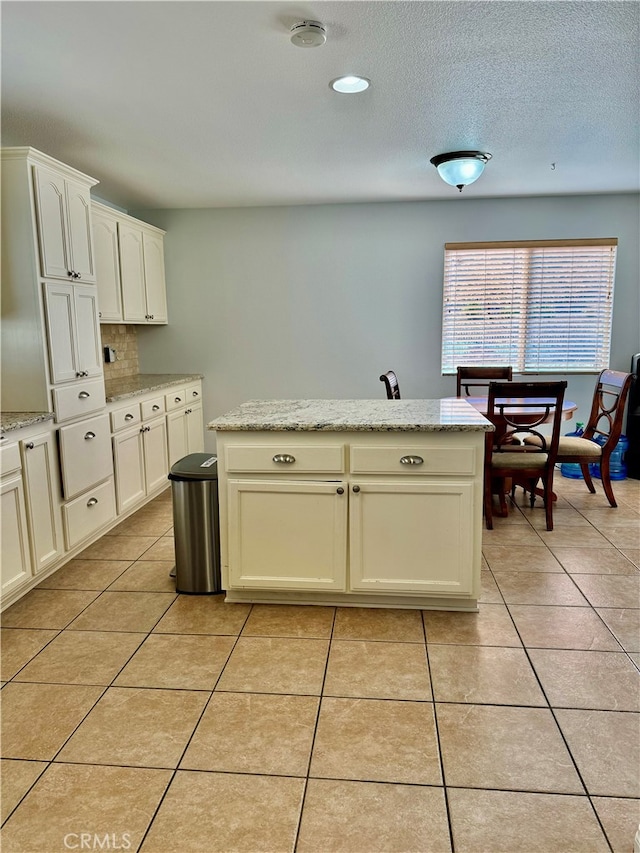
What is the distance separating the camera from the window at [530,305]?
196 inches

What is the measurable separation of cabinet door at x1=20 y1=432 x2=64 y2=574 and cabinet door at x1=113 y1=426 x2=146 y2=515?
2.33ft

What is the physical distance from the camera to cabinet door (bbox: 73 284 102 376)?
3.30 metres

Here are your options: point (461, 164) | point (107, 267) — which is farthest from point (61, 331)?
point (461, 164)

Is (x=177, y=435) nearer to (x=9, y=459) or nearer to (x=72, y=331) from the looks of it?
(x=72, y=331)

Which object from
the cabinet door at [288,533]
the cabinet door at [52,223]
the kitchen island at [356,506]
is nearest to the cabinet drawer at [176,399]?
the cabinet door at [52,223]

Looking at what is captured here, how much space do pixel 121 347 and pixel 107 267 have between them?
104cm

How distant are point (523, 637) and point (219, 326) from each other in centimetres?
383

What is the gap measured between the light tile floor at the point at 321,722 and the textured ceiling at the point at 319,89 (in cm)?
234

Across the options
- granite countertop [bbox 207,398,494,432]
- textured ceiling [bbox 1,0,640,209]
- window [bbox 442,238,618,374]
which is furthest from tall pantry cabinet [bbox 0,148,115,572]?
window [bbox 442,238,618,374]

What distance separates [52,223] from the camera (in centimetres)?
301

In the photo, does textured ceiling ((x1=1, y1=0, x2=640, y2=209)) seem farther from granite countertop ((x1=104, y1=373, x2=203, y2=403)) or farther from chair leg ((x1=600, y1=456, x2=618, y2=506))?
chair leg ((x1=600, y1=456, x2=618, y2=506))

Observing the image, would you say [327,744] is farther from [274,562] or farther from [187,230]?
[187,230]

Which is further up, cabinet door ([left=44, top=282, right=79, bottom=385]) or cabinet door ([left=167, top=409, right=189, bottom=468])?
cabinet door ([left=44, top=282, right=79, bottom=385])

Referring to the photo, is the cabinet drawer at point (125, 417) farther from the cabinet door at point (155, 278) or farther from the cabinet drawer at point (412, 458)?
the cabinet drawer at point (412, 458)
